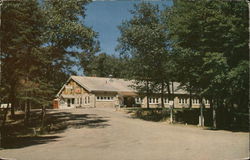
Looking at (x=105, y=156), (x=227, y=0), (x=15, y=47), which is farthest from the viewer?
(x=227, y=0)

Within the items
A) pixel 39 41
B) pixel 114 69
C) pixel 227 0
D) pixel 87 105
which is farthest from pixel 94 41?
pixel 114 69

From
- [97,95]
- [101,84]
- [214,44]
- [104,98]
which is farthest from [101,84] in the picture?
[214,44]

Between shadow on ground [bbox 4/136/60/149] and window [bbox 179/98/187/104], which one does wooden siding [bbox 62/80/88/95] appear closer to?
window [bbox 179/98/187/104]

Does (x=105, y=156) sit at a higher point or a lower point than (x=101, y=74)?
lower

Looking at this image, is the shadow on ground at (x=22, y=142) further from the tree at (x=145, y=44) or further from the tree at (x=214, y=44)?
the tree at (x=145, y=44)

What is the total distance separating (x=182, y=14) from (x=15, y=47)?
51.5 feet

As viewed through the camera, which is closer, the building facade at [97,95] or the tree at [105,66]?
the building facade at [97,95]

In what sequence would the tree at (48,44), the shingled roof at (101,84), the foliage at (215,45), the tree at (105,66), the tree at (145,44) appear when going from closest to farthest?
the foliage at (215,45) → the tree at (48,44) → the tree at (145,44) → the shingled roof at (101,84) → the tree at (105,66)

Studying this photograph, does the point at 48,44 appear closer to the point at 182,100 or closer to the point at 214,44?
the point at 214,44

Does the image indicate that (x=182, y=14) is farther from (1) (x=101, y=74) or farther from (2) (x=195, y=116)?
(1) (x=101, y=74)

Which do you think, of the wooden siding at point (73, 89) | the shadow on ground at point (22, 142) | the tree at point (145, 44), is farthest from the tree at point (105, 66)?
the shadow on ground at point (22, 142)

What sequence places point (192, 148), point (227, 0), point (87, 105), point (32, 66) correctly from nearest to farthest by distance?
point (192, 148) < point (227, 0) < point (32, 66) < point (87, 105)

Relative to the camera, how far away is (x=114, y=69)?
96.5 metres

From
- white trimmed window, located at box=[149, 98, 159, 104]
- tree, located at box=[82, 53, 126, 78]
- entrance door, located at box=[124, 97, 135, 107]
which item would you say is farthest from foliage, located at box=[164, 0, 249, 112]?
tree, located at box=[82, 53, 126, 78]
